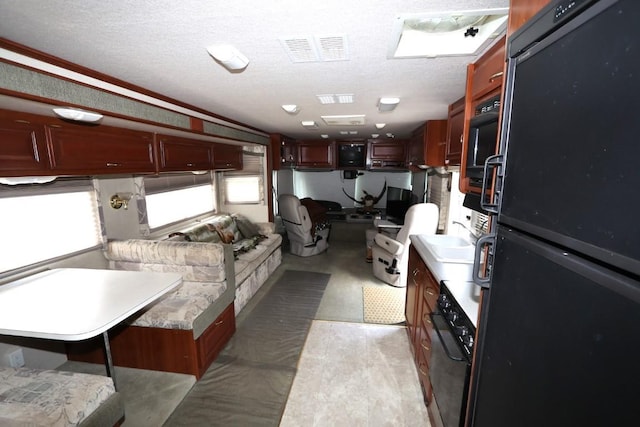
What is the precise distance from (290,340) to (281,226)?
3.22 m

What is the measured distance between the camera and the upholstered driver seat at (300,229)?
14.5 ft

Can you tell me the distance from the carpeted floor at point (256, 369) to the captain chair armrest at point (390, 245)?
1068mm

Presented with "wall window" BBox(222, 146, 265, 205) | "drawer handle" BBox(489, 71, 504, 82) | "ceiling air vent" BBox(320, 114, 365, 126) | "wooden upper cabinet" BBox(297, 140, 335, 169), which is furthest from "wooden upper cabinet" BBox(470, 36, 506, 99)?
"wooden upper cabinet" BBox(297, 140, 335, 169)

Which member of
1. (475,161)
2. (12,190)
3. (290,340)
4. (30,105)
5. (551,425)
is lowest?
(290,340)

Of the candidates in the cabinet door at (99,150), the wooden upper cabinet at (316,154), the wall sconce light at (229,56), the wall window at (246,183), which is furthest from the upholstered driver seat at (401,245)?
the cabinet door at (99,150)

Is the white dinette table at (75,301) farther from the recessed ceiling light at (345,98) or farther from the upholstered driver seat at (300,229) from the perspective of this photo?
the upholstered driver seat at (300,229)

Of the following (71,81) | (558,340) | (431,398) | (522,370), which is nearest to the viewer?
(558,340)


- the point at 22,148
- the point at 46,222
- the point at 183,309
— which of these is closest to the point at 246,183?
the point at 46,222

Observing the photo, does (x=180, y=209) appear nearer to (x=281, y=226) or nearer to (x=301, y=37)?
Result: (x=281, y=226)

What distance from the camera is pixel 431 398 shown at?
1.66 metres

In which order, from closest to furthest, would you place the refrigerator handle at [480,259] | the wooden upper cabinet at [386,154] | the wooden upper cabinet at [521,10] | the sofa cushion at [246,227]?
the wooden upper cabinet at [521,10] → the refrigerator handle at [480,259] → the sofa cushion at [246,227] → the wooden upper cabinet at [386,154]

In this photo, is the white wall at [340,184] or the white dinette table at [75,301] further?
the white wall at [340,184]

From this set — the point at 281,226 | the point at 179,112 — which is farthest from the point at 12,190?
the point at 281,226

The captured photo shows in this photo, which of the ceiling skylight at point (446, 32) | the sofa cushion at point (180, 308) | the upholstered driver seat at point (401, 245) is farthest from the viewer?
the upholstered driver seat at point (401, 245)
